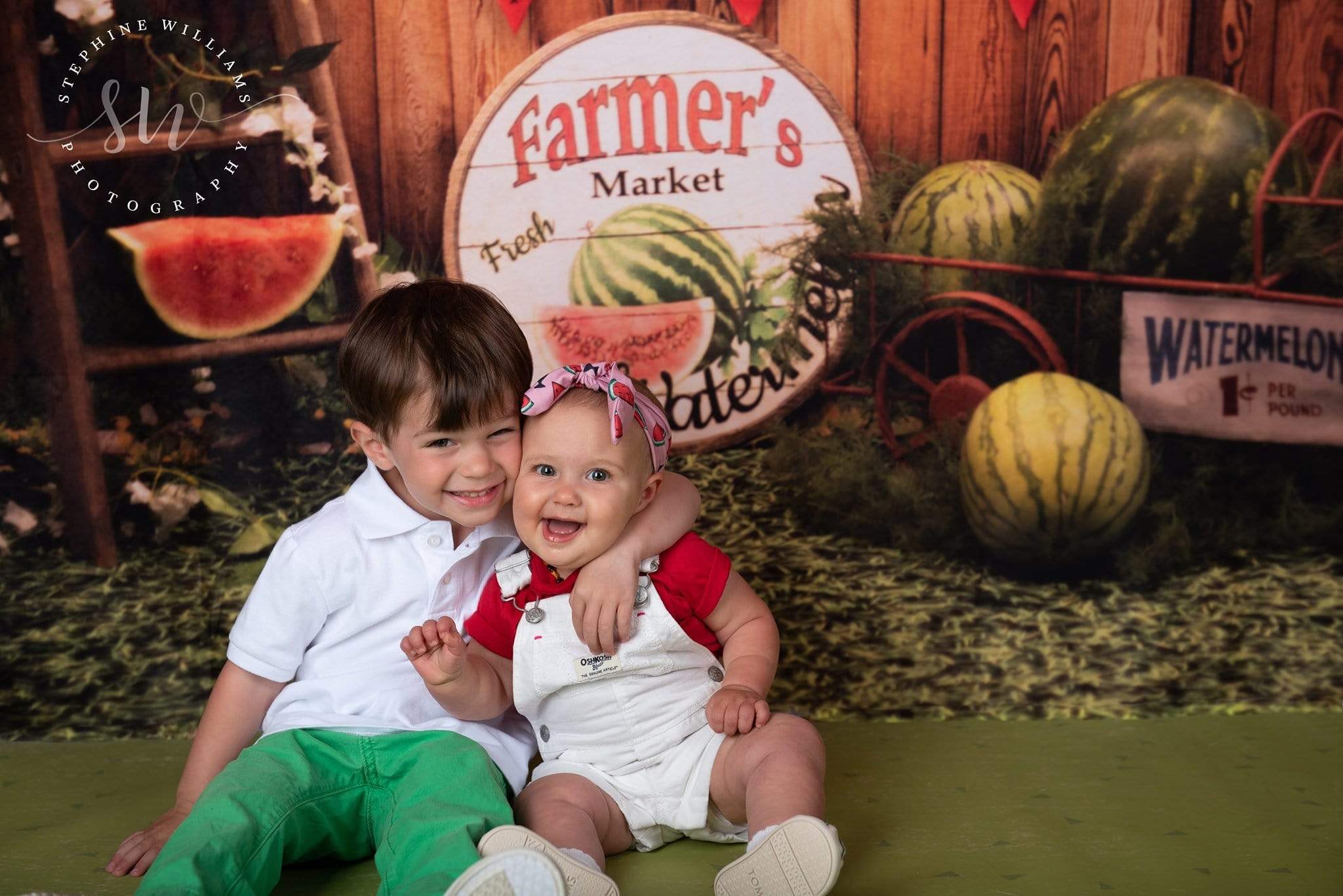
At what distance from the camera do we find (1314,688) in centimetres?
247

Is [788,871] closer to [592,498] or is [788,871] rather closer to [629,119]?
[592,498]

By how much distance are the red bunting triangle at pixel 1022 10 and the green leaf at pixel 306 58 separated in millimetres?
1340

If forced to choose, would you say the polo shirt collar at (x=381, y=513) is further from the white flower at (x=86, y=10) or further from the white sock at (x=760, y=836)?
the white flower at (x=86, y=10)

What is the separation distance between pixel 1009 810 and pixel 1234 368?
108 cm

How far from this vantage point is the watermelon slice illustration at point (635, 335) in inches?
97.1

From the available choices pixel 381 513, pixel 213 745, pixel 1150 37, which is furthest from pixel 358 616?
pixel 1150 37

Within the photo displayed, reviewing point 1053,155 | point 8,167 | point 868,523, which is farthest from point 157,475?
point 1053,155

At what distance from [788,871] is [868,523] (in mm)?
1118

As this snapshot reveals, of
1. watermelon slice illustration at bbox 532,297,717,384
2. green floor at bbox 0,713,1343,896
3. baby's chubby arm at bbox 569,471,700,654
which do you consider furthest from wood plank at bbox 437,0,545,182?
→ green floor at bbox 0,713,1343,896

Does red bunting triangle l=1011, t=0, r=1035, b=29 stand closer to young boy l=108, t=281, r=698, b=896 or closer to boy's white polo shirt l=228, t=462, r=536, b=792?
young boy l=108, t=281, r=698, b=896

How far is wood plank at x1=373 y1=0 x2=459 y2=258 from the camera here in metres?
2.41

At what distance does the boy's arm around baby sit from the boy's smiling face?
1.29ft

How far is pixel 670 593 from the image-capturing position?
1.82 metres

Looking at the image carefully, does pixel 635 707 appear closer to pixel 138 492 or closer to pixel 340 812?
pixel 340 812
